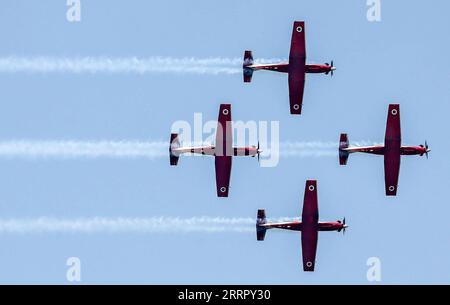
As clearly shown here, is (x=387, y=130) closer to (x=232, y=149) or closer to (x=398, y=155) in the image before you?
(x=398, y=155)

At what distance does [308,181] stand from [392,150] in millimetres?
5844

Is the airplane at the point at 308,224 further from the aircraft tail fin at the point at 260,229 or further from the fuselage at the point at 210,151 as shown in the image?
the fuselage at the point at 210,151

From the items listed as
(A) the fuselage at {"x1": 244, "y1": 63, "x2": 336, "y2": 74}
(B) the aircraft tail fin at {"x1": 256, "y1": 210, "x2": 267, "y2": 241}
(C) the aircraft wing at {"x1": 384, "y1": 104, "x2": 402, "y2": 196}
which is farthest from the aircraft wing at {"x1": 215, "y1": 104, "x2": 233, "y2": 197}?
(C) the aircraft wing at {"x1": 384, "y1": 104, "x2": 402, "y2": 196}

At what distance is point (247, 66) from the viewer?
112 metres

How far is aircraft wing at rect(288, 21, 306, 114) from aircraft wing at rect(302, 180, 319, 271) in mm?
5646

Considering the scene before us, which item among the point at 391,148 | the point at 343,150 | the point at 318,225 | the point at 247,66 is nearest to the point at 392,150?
the point at 391,148

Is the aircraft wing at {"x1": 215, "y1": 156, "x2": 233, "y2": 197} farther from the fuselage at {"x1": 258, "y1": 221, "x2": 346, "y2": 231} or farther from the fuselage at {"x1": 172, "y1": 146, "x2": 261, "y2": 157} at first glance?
the fuselage at {"x1": 258, "y1": 221, "x2": 346, "y2": 231}

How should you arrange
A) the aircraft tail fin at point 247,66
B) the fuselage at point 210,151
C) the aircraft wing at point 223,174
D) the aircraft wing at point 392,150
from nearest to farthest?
the fuselage at point 210,151
the aircraft wing at point 223,174
the aircraft tail fin at point 247,66
the aircraft wing at point 392,150

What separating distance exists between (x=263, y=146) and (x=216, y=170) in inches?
129

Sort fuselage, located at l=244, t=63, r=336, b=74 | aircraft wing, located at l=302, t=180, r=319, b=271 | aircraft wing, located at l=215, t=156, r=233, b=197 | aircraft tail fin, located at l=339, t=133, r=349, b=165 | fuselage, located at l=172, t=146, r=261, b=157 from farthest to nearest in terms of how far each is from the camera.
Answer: aircraft tail fin, located at l=339, t=133, r=349, b=165
fuselage, located at l=244, t=63, r=336, b=74
aircraft wing, located at l=215, t=156, r=233, b=197
aircraft wing, located at l=302, t=180, r=319, b=271
fuselage, located at l=172, t=146, r=261, b=157

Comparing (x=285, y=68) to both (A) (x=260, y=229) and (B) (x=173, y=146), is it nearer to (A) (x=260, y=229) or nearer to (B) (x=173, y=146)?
(B) (x=173, y=146)

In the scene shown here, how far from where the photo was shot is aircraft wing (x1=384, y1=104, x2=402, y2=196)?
4419 inches

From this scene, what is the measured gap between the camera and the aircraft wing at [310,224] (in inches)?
4370

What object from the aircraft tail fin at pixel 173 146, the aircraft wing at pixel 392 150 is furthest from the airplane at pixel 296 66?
the aircraft tail fin at pixel 173 146
